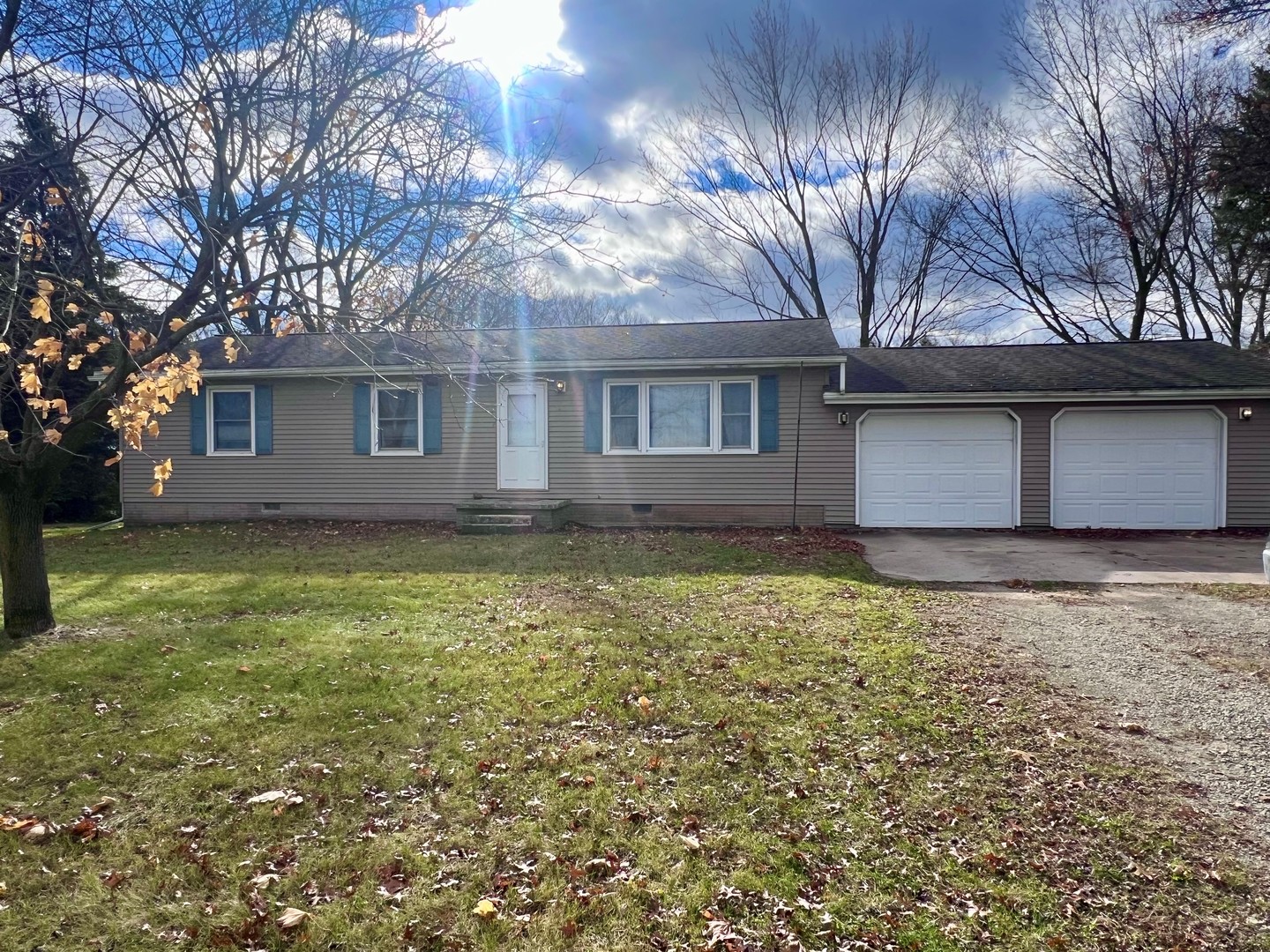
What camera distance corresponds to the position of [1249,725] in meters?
3.80

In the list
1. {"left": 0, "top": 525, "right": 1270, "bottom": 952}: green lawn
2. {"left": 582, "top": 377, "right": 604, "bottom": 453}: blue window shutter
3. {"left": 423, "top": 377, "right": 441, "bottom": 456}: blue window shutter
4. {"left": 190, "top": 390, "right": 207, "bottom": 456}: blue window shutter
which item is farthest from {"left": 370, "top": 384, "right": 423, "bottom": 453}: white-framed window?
{"left": 0, "top": 525, "right": 1270, "bottom": 952}: green lawn

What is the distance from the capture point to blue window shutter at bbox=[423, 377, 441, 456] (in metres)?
13.2

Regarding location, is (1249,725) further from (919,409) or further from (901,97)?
(901,97)

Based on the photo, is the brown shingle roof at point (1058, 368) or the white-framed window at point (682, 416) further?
the white-framed window at point (682, 416)

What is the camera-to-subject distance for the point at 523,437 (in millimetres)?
13188

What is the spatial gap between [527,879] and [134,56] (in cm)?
585

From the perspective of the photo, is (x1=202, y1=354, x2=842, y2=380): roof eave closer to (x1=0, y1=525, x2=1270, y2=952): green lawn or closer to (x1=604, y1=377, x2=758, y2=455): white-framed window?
(x1=604, y1=377, x2=758, y2=455): white-framed window

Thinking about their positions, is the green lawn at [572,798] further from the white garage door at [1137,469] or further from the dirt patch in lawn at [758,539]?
the white garage door at [1137,469]

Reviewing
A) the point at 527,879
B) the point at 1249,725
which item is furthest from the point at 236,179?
the point at 1249,725

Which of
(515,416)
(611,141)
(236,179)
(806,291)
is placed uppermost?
(806,291)

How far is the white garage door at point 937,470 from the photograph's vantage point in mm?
12242

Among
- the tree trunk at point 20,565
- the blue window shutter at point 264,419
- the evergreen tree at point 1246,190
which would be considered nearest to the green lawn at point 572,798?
the tree trunk at point 20,565

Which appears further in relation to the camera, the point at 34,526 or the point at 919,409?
the point at 919,409

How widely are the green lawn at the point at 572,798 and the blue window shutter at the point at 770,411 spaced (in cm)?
674
